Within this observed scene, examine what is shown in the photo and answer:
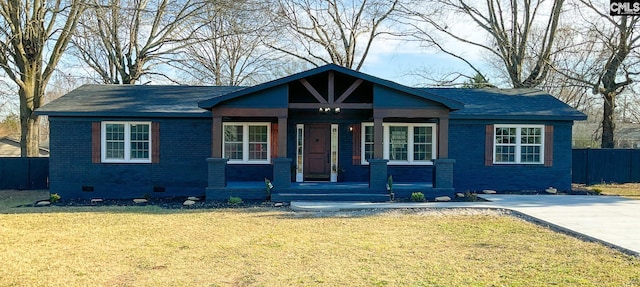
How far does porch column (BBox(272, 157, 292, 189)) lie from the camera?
1246 cm

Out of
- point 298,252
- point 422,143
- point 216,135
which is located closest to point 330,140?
point 422,143

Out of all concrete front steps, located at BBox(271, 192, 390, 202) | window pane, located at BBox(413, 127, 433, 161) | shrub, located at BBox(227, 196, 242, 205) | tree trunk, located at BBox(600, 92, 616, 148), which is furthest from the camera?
tree trunk, located at BBox(600, 92, 616, 148)

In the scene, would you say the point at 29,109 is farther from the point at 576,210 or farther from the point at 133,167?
the point at 576,210

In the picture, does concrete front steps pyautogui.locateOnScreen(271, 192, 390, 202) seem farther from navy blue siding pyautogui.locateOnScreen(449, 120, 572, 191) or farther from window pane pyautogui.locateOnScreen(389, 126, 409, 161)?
navy blue siding pyautogui.locateOnScreen(449, 120, 572, 191)

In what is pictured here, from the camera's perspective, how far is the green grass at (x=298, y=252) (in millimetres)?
5445

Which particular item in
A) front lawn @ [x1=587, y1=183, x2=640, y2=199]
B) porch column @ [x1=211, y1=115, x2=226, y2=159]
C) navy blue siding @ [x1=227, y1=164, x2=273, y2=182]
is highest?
porch column @ [x1=211, y1=115, x2=226, y2=159]

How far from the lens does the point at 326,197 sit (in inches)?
487

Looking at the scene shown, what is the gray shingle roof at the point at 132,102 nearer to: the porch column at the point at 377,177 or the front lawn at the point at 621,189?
the porch column at the point at 377,177

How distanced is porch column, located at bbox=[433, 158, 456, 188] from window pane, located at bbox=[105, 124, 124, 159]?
896 centimetres

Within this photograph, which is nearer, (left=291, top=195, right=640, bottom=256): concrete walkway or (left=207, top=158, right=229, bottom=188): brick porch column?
(left=291, top=195, right=640, bottom=256): concrete walkway

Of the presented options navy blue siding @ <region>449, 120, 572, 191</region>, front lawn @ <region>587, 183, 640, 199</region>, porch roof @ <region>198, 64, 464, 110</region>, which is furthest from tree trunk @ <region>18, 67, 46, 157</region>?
front lawn @ <region>587, 183, 640, 199</region>

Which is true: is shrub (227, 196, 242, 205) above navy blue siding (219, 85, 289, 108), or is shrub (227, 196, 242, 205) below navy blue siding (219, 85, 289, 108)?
below
